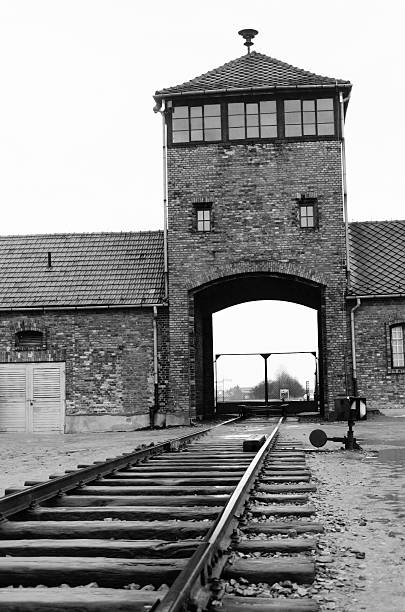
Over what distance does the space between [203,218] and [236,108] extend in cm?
356

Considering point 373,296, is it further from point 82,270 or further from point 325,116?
point 82,270

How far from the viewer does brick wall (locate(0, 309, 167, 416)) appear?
22.1 m

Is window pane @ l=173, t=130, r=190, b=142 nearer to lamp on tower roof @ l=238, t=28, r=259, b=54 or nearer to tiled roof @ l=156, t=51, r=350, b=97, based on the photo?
tiled roof @ l=156, t=51, r=350, b=97

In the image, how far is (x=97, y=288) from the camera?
2322 centimetres

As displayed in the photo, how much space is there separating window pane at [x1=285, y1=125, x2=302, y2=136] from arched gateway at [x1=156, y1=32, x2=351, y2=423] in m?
0.03

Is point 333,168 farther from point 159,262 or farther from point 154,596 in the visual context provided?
point 154,596

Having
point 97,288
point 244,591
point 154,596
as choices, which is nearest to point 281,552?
point 244,591

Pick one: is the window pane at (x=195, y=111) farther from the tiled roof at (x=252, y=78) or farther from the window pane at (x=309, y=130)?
the window pane at (x=309, y=130)

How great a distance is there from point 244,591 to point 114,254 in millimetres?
21756

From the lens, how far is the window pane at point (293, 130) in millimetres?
22406

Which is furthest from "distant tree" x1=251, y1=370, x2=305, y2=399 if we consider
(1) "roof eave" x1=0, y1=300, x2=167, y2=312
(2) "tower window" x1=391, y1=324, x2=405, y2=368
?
(1) "roof eave" x1=0, y1=300, x2=167, y2=312

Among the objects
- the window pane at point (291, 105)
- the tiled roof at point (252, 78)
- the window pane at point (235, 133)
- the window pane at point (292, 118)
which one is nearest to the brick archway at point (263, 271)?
the window pane at point (235, 133)

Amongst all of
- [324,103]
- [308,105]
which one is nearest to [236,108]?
[308,105]

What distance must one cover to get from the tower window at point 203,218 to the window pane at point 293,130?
3.32 m
